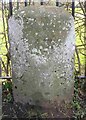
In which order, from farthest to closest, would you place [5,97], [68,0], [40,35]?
[68,0] → [5,97] → [40,35]

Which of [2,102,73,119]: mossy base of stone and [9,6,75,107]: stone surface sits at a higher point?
[9,6,75,107]: stone surface

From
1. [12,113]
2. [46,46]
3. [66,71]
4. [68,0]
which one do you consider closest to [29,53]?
[46,46]

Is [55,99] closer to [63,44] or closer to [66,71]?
[66,71]

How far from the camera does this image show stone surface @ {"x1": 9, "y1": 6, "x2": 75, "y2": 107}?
2576 mm

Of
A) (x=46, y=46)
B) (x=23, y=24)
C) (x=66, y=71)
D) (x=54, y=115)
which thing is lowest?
(x=54, y=115)

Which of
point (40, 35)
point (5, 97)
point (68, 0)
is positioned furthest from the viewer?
point (68, 0)

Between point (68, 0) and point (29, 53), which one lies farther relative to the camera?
point (68, 0)

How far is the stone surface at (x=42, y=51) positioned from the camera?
A: 2.58m

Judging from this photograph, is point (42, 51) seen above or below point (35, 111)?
above

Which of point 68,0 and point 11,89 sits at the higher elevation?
point 68,0

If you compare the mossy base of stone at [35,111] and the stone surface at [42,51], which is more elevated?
the stone surface at [42,51]

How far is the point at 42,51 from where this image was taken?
2.59 m

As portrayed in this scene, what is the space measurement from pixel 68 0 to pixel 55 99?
956 mm

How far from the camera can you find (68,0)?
10.4 ft
